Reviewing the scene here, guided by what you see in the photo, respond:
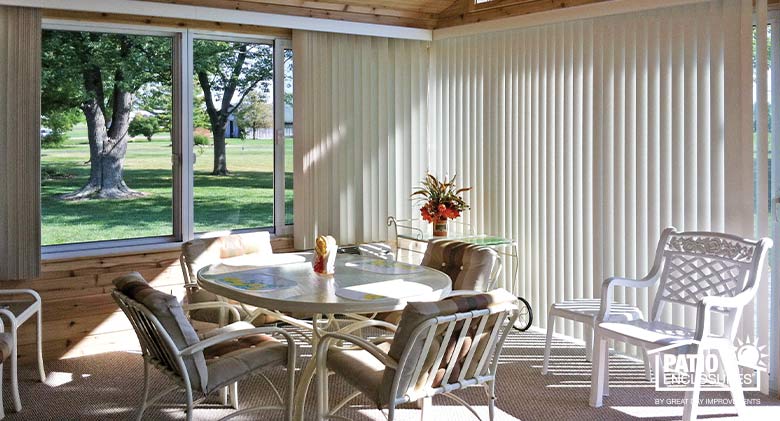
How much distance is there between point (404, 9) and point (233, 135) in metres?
1.74

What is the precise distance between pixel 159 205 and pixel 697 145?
3697 mm

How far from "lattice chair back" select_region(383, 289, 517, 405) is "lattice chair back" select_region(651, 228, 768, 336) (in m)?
1.49

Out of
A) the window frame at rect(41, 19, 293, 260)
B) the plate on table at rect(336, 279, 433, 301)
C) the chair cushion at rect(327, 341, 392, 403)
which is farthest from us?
the window frame at rect(41, 19, 293, 260)

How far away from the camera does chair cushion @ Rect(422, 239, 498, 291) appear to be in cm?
432

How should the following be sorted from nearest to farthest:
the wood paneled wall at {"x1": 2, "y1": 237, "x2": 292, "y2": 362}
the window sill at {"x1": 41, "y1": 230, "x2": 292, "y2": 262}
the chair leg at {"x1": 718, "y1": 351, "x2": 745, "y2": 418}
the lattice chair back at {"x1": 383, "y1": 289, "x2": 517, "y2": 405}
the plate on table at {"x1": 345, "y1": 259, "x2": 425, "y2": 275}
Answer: the lattice chair back at {"x1": 383, "y1": 289, "x2": 517, "y2": 405} < the chair leg at {"x1": 718, "y1": 351, "x2": 745, "y2": 418} < the plate on table at {"x1": 345, "y1": 259, "x2": 425, "y2": 275} < the wood paneled wall at {"x1": 2, "y1": 237, "x2": 292, "y2": 362} < the window sill at {"x1": 41, "y1": 230, "x2": 292, "y2": 262}

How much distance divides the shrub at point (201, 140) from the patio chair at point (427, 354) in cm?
281

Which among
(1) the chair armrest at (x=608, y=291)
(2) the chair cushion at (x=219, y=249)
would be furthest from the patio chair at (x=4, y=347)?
(1) the chair armrest at (x=608, y=291)

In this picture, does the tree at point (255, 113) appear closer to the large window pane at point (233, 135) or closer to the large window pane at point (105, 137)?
the large window pane at point (233, 135)

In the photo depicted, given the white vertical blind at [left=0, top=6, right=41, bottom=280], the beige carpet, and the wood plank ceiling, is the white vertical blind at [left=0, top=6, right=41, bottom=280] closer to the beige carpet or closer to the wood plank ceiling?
the beige carpet

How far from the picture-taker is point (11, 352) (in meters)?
4.12

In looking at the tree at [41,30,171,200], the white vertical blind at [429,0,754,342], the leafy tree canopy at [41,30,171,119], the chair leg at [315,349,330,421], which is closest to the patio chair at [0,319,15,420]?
the tree at [41,30,171,200]

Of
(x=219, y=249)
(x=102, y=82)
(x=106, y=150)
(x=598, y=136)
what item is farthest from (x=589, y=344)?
(x=102, y=82)

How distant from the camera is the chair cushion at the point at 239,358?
3.45 meters

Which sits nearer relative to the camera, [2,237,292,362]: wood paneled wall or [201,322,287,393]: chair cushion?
[201,322,287,393]: chair cushion
